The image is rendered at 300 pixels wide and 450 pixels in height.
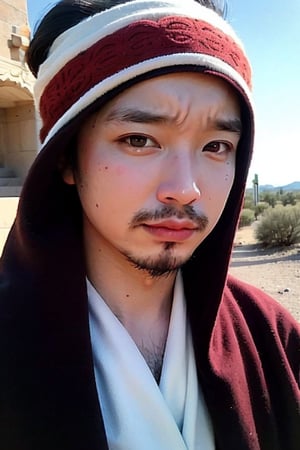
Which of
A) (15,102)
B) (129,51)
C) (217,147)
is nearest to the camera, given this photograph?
(129,51)

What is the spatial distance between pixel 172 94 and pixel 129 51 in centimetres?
12

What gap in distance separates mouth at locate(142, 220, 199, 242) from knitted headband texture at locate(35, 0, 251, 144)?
278mm

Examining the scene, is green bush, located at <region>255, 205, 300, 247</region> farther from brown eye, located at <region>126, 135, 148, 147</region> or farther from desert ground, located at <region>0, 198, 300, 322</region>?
brown eye, located at <region>126, 135, 148, 147</region>

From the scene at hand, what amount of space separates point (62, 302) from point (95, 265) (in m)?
0.17

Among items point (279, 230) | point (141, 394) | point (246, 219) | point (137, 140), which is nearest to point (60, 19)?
point (137, 140)

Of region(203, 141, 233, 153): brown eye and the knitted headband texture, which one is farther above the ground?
the knitted headband texture

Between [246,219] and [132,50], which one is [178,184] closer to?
[132,50]

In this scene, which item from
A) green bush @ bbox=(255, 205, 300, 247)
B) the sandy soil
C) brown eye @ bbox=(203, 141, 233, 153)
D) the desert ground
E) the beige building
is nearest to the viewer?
brown eye @ bbox=(203, 141, 233, 153)

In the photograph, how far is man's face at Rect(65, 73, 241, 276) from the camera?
824mm

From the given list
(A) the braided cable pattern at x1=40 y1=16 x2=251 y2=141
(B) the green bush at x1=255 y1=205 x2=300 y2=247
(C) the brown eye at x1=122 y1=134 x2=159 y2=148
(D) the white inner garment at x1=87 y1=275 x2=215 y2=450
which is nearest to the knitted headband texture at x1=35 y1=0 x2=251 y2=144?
(A) the braided cable pattern at x1=40 y1=16 x2=251 y2=141

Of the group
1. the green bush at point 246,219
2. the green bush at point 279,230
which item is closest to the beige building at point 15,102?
the green bush at point 279,230

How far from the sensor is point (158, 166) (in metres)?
0.83

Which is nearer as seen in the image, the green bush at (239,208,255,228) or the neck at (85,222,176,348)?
the neck at (85,222,176,348)

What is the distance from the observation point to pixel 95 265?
3.19 ft
